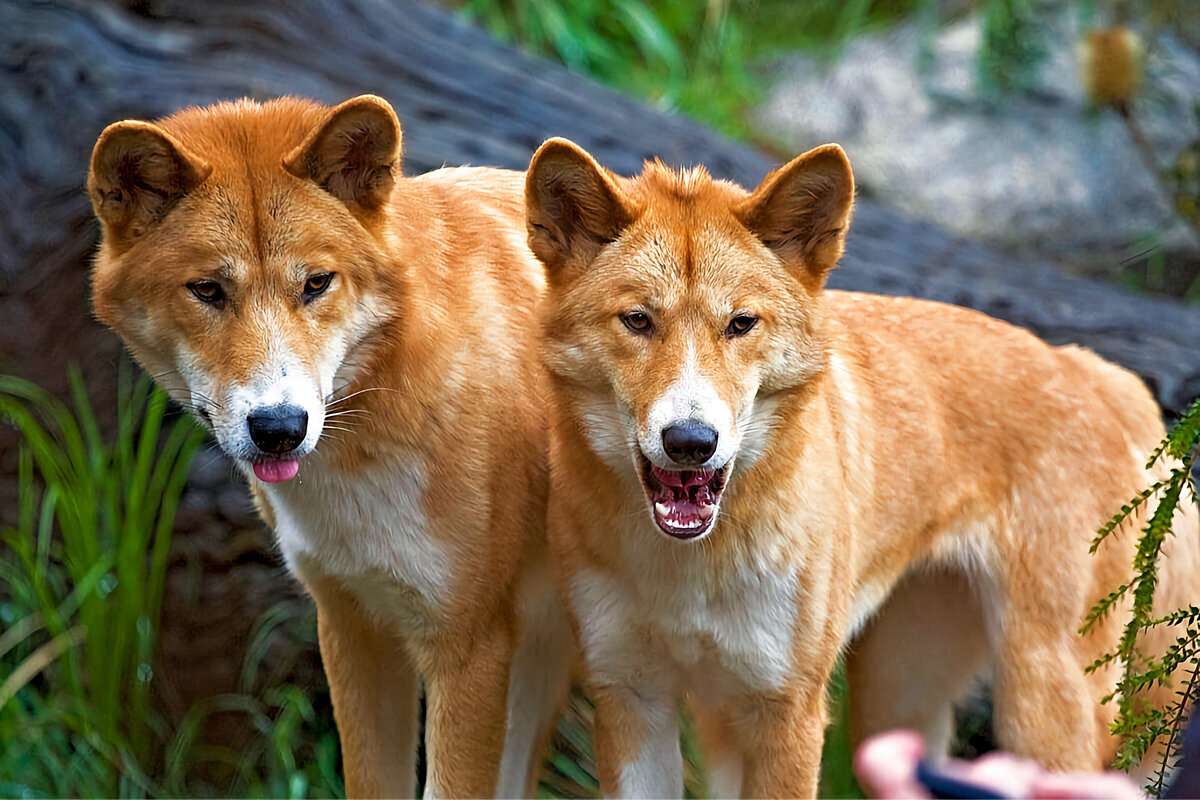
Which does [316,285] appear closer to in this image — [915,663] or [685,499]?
[685,499]

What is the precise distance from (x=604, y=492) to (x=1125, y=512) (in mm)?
1331

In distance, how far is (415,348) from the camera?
11.5 feet

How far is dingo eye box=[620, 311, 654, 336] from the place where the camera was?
124 inches

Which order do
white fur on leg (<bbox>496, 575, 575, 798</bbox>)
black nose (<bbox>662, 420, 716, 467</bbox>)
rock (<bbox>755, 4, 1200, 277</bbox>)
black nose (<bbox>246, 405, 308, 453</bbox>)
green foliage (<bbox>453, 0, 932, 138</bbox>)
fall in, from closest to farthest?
black nose (<bbox>662, 420, 716, 467</bbox>), black nose (<bbox>246, 405, 308, 453</bbox>), white fur on leg (<bbox>496, 575, 575, 798</bbox>), rock (<bbox>755, 4, 1200, 277</bbox>), green foliage (<bbox>453, 0, 932, 138</bbox>)

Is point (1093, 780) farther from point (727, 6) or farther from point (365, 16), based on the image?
point (727, 6)

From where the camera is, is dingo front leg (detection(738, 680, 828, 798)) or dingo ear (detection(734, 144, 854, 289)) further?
dingo front leg (detection(738, 680, 828, 798))

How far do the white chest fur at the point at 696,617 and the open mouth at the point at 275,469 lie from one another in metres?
0.90

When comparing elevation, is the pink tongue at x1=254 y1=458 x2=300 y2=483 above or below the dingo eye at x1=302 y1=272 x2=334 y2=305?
below

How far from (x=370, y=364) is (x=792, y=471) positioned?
3.97ft

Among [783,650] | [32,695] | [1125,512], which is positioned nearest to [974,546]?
[783,650]

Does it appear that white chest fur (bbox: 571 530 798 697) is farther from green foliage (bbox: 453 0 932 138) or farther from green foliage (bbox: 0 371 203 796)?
green foliage (bbox: 453 0 932 138)

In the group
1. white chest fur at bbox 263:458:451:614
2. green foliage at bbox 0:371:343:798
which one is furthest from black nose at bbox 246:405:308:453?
green foliage at bbox 0:371:343:798

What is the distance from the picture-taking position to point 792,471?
3.42m

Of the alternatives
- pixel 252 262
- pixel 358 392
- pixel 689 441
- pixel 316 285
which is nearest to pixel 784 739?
pixel 689 441
